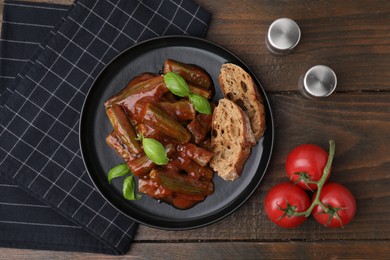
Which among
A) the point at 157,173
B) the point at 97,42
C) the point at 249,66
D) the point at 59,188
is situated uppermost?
the point at 249,66

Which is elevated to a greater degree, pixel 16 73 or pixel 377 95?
pixel 377 95

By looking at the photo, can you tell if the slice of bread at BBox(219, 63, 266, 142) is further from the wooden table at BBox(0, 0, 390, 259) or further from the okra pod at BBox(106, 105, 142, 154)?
the okra pod at BBox(106, 105, 142, 154)

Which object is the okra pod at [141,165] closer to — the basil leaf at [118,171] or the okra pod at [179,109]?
the basil leaf at [118,171]

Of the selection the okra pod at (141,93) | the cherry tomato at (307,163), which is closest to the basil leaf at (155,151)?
the okra pod at (141,93)

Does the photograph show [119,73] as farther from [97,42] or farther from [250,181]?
[250,181]

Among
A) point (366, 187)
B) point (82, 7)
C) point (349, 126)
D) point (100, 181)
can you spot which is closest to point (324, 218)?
point (366, 187)

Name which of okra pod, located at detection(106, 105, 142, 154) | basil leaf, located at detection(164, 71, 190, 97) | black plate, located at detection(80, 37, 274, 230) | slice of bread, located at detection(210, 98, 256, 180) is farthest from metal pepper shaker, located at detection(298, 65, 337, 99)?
okra pod, located at detection(106, 105, 142, 154)
